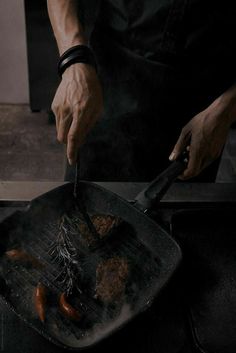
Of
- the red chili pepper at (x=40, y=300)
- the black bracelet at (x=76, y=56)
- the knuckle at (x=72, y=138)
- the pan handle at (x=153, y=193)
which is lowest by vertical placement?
the red chili pepper at (x=40, y=300)

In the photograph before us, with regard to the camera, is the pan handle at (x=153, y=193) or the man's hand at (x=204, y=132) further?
the man's hand at (x=204, y=132)

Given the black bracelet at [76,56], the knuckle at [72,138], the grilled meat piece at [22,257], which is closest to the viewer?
the grilled meat piece at [22,257]

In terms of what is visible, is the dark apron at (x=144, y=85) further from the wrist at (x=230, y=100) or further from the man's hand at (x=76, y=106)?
the man's hand at (x=76, y=106)

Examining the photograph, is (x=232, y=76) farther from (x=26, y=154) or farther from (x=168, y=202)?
(x=26, y=154)

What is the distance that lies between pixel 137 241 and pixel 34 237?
338 millimetres

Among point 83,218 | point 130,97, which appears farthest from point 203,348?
point 130,97

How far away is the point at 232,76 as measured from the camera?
5.84 ft

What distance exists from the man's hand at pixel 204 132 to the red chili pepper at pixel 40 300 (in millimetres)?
647

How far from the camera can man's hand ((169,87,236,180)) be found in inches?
62.9

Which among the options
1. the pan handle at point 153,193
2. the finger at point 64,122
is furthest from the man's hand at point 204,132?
the finger at point 64,122

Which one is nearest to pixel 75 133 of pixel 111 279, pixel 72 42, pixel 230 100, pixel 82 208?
pixel 82 208

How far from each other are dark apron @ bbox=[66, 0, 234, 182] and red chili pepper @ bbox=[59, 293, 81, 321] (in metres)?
0.73

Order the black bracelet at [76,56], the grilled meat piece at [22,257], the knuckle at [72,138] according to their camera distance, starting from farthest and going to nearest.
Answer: the black bracelet at [76,56]
the knuckle at [72,138]
the grilled meat piece at [22,257]

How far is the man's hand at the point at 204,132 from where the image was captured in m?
1.60
